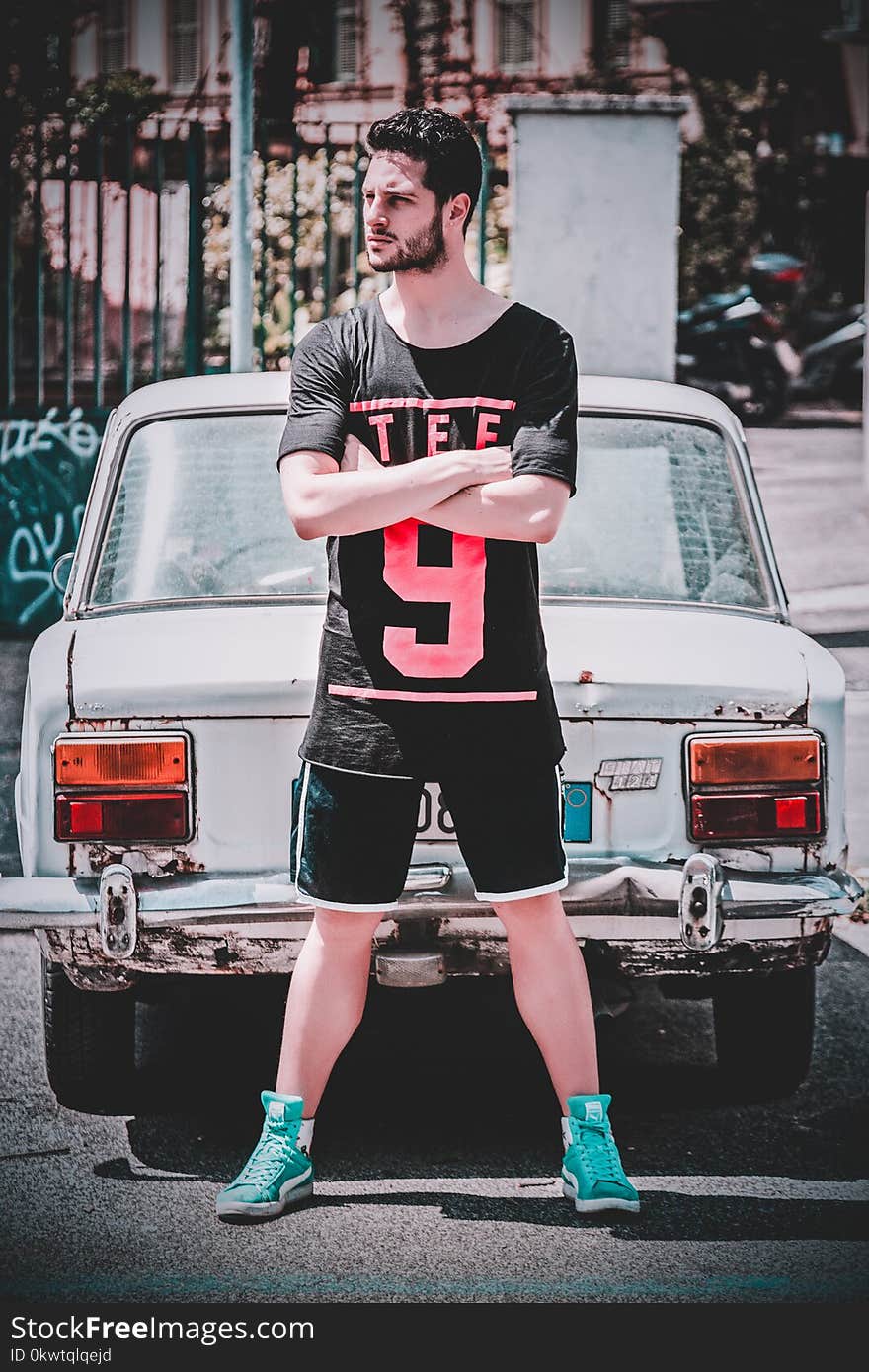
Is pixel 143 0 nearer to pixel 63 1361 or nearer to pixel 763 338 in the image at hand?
pixel 763 338

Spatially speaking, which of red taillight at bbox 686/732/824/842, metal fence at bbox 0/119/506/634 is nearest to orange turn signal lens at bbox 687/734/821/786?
red taillight at bbox 686/732/824/842

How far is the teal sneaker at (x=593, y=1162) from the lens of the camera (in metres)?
3.44

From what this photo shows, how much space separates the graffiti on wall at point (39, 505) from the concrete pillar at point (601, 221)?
9.41ft

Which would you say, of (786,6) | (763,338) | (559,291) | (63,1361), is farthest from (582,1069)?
(786,6)

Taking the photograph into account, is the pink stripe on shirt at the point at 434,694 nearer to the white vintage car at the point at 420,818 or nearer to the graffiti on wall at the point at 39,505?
the white vintage car at the point at 420,818

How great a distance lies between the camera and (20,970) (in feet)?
17.5

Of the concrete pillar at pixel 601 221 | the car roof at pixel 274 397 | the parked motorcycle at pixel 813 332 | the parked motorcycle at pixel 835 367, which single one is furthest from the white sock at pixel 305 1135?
the parked motorcycle at pixel 835 367

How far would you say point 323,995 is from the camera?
3447 millimetres

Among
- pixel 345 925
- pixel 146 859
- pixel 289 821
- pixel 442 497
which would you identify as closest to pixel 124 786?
pixel 146 859

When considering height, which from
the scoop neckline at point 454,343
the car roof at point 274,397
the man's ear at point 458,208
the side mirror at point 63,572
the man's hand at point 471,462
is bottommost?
the side mirror at point 63,572

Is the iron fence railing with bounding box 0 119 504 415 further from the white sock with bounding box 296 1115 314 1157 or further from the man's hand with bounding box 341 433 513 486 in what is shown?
the white sock with bounding box 296 1115 314 1157

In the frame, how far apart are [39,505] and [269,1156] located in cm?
805

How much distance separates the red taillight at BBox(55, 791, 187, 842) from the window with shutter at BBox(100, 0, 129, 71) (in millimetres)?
28506

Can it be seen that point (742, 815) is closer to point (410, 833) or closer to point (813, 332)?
point (410, 833)
